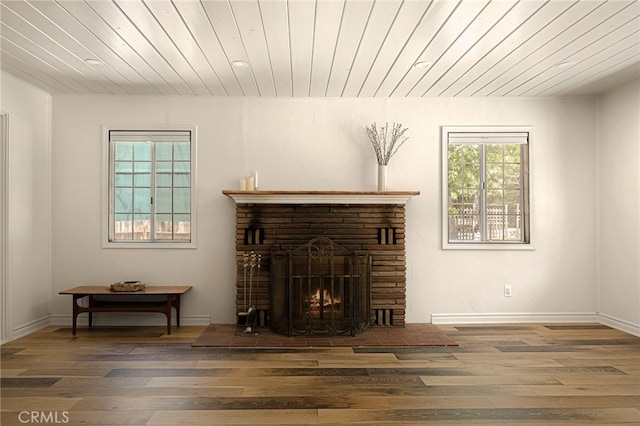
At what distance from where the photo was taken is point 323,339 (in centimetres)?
448

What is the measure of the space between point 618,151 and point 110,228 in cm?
514

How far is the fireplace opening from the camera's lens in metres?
4.62

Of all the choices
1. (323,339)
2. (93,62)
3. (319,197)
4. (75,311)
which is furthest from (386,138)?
(75,311)

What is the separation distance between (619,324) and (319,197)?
3185 mm

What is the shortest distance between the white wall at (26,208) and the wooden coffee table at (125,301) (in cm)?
34

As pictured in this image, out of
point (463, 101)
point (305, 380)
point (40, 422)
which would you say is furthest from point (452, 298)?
point (40, 422)

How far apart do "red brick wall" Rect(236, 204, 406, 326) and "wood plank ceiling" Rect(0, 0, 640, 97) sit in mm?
1185

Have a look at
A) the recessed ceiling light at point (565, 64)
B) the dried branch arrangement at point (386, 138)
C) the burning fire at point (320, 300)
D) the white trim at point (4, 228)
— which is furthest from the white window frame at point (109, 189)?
A: the recessed ceiling light at point (565, 64)

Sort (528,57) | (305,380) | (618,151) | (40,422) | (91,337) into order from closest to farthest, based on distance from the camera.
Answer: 1. (40,422)
2. (305,380)
3. (528,57)
4. (91,337)
5. (618,151)

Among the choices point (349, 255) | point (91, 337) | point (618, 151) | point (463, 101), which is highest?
point (463, 101)

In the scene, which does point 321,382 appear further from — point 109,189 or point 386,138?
point 109,189

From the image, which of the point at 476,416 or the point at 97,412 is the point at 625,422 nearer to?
the point at 476,416

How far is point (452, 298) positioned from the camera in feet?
17.1

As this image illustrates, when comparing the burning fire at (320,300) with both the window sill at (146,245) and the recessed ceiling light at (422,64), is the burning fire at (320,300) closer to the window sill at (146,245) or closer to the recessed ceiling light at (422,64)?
the window sill at (146,245)
